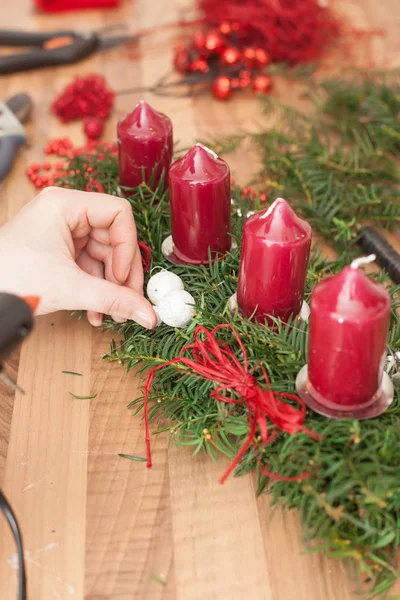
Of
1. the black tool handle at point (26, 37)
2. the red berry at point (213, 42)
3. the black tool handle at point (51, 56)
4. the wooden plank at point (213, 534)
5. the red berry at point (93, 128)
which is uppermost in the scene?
the red berry at point (213, 42)

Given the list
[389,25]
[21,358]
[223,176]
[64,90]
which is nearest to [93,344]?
[21,358]

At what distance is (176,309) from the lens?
0.67 meters

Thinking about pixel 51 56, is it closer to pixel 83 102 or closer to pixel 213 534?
pixel 83 102

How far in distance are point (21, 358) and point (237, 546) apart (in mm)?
310

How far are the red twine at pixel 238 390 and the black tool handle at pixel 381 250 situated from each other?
24 centimetres

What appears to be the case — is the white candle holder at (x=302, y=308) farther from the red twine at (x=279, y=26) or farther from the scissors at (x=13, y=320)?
the red twine at (x=279, y=26)

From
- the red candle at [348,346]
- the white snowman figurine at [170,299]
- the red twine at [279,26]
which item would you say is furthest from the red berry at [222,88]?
the red candle at [348,346]

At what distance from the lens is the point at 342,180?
3.09ft

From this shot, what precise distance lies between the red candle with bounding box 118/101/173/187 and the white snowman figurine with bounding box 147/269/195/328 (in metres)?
0.15

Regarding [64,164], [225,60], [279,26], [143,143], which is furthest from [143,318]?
[279,26]

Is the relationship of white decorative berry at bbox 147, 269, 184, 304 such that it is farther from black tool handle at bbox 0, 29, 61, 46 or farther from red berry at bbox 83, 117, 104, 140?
black tool handle at bbox 0, 29, 61, 46

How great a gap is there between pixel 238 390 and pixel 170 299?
0.13 meters

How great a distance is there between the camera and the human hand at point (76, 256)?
65 cm

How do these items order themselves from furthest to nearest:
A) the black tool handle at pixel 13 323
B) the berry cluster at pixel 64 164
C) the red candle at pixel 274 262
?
the berry cluster at pixel 64 164, the red candle at pixel 274 262, the black tool handle at pixel 13 323
